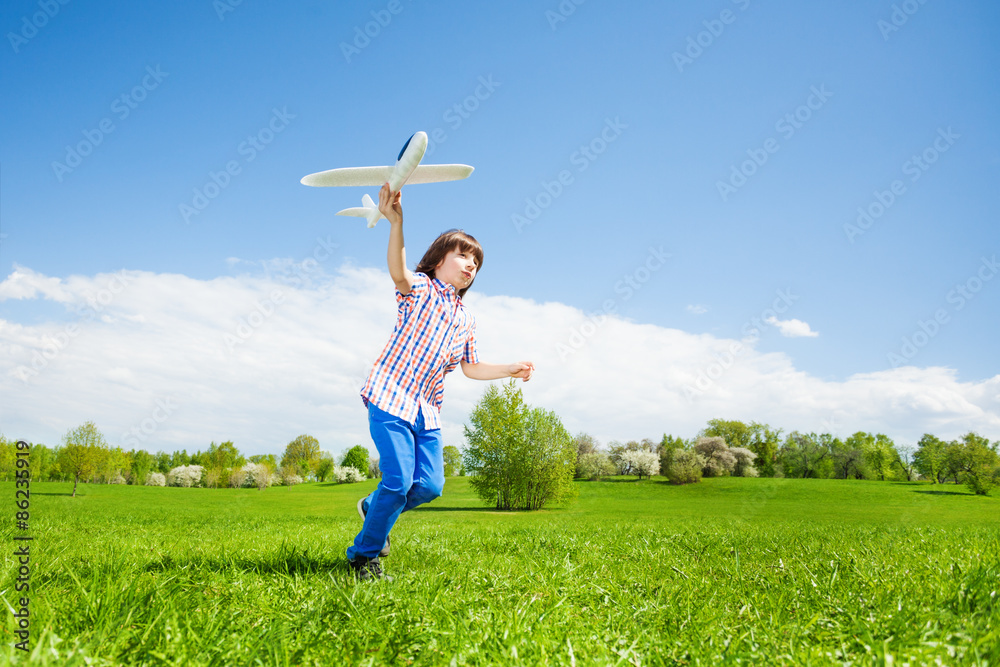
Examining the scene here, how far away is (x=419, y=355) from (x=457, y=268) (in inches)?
31.1

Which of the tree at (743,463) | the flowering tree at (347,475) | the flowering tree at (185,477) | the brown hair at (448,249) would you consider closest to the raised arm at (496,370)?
the brown hair at (448,249)

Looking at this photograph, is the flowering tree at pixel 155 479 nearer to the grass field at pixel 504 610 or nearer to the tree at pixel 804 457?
the grass field at pixel 504 610

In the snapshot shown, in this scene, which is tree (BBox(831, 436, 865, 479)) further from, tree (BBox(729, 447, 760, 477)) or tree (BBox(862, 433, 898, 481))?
tree (BBox(729, 447, 760, 477))

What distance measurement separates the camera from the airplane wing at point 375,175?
4.30 metres

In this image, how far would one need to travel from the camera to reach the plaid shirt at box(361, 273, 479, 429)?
3613mm

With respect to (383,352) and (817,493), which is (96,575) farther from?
→ (817,493)

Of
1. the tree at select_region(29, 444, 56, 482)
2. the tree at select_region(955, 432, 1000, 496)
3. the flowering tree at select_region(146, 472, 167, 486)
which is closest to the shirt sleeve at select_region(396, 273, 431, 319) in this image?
the tree at select_region(29, 444, 56, 482)

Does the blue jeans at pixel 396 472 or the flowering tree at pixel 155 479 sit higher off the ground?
the blue jeans at pixel 396 472

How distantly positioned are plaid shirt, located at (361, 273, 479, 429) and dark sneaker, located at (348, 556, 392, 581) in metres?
0.96

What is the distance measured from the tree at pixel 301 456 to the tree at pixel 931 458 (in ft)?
193

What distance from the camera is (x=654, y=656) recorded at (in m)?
2.10

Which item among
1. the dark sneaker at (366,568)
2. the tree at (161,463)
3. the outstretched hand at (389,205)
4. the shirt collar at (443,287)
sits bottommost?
the tree at (161,463)

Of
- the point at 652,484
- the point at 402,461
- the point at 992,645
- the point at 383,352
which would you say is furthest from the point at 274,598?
the point at 652,484

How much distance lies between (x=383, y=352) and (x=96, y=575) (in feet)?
6.31
